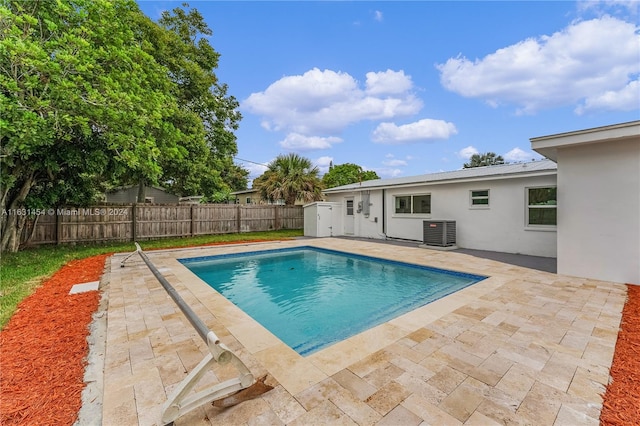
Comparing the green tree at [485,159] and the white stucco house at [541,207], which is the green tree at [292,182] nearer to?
the white stucco house at [541,207]

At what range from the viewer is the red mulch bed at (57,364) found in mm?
1915

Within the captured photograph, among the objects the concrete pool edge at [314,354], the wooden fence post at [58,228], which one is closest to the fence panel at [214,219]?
the wooden fence post at [58,228]

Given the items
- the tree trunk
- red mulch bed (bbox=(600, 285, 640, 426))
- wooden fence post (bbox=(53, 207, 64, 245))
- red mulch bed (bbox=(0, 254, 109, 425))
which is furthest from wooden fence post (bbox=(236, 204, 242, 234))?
red mulch bed (bbox=(600, 285, 640, 426))

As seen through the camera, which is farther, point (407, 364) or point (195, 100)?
point (195, 100)

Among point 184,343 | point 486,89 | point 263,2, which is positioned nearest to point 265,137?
point 263,2

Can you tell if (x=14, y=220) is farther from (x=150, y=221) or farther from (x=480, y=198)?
(x=480, y=198)

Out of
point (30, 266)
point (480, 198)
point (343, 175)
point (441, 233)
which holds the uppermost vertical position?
point (343, 175)

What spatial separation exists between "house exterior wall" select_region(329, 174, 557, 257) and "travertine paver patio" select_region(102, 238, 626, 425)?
407 cm

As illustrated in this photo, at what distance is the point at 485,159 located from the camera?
35688mm

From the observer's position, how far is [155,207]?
487 inches

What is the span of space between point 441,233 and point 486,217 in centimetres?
152

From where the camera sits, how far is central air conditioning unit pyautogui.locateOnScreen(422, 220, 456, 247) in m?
9.46

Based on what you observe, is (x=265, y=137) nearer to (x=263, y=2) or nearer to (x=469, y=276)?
(x=263, y=2)

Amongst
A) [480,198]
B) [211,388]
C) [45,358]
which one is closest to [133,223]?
[45,358]
